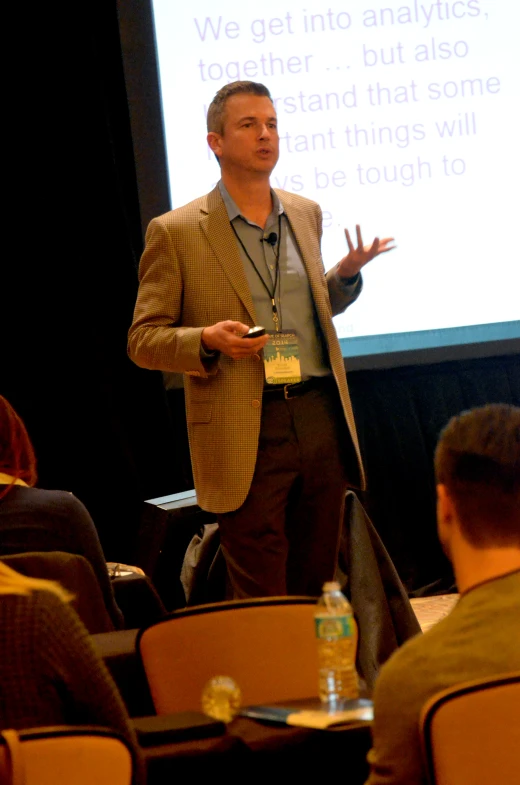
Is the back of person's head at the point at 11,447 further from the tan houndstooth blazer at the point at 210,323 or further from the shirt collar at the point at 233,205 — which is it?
the shirt collar at the point at 233,205

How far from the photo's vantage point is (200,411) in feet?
8.90

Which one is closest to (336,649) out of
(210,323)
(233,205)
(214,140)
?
(210,323)

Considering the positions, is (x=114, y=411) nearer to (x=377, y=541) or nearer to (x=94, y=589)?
(x=377, y=541)

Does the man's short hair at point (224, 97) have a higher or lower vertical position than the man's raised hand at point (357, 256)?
higher

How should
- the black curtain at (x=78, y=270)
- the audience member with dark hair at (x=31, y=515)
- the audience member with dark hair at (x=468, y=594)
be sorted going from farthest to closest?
the black curtain at (x=78, y=270)
the audience member with dark hair at (x=31, y=515)
the audience member with dark hair at (x=468, y=594)

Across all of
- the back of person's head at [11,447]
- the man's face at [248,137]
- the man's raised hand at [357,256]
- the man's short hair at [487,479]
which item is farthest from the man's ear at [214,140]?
the man's short hair at [487,479]

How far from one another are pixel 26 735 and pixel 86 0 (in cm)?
405

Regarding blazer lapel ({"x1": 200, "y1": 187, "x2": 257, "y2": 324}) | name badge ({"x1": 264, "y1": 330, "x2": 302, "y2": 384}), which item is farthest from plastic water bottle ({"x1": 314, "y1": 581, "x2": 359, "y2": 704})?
blazer lapel ({"x1": 200, "y1": 187, "x2": 257, "y2": 324})

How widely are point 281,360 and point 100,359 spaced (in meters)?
2.23

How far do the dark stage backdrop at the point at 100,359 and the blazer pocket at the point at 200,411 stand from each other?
2.07m

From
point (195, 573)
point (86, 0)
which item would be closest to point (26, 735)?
point (195, 573)

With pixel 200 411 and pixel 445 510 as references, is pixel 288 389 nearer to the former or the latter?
pixel 200 411

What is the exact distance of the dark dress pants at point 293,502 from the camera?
2.65m

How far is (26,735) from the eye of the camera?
1113 mm
